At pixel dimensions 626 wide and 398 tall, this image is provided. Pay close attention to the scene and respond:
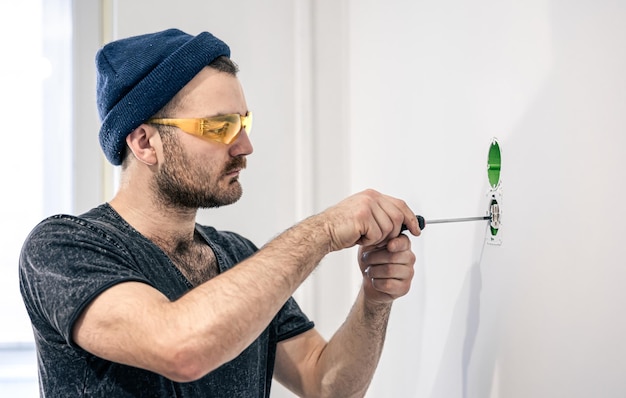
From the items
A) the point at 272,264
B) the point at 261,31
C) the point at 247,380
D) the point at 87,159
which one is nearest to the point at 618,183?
the point at 272,264

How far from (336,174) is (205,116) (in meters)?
0.78

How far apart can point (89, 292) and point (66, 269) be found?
7cm

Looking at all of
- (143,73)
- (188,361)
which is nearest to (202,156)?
(143,73)

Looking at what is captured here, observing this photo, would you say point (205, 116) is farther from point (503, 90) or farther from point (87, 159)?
point (87, 159)

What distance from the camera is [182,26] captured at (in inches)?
76.3

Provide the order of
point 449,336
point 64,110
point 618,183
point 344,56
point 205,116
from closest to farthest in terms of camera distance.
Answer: point 618,183 < point 205,116 < point 449,336 < point 344,56 < point 64,110

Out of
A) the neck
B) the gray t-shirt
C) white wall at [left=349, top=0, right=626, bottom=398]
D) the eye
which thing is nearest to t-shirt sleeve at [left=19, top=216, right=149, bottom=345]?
the gray t-shirt

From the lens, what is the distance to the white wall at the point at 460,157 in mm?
871

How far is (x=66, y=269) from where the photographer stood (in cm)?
99

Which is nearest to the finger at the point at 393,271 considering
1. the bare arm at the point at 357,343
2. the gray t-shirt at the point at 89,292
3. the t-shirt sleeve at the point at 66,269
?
the bare arm at the point at 357,343

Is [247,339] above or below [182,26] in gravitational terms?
below

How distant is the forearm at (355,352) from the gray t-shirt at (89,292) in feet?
0.48

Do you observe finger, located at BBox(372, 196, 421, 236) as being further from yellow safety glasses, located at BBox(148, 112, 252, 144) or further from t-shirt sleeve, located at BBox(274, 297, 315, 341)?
t-shirt sleeve, located at BBox(274, 297, 315, 341)

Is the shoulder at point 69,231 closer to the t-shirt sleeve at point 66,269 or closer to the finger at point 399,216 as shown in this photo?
the t-shirt sleeve at point 66,269
